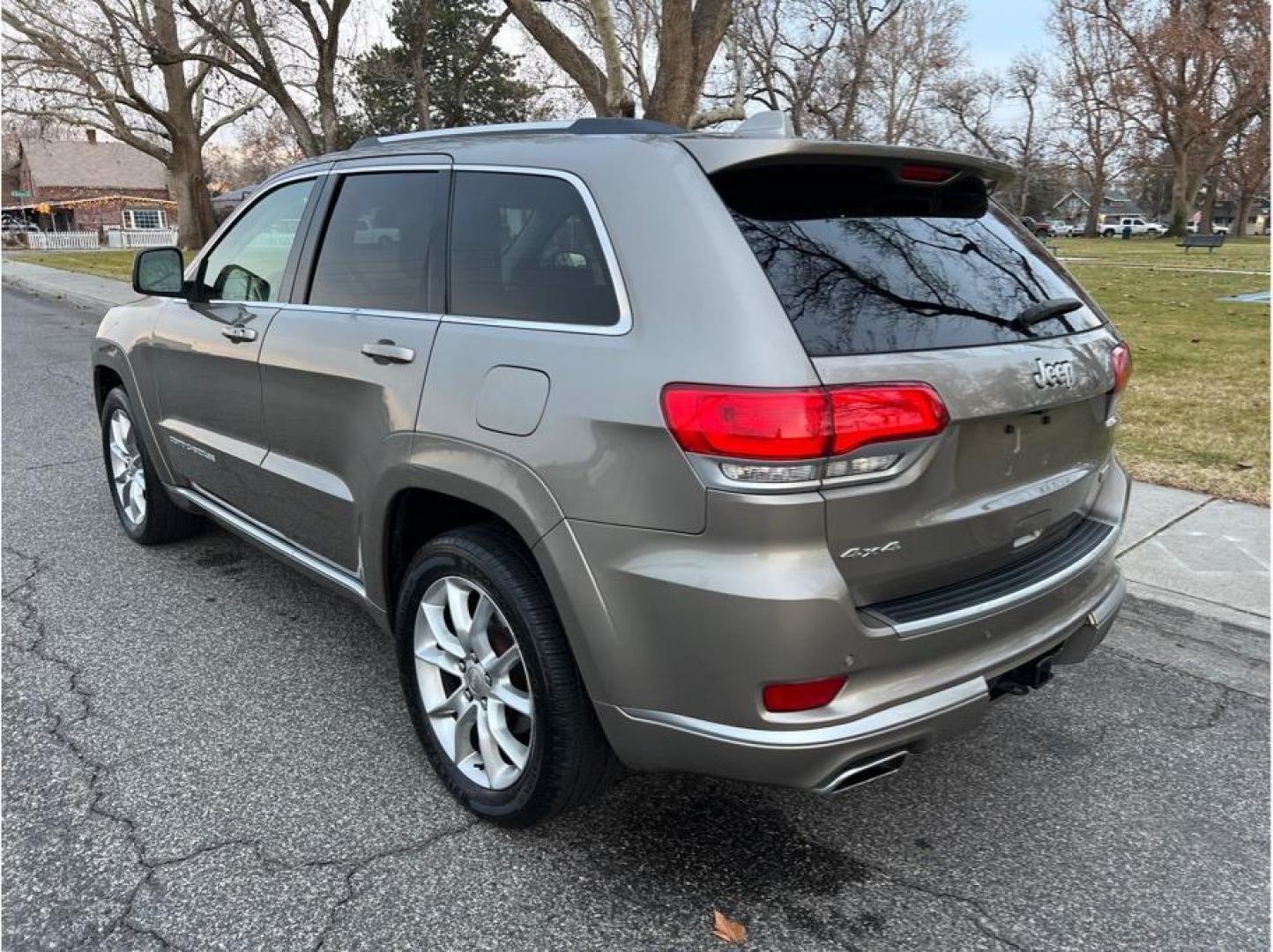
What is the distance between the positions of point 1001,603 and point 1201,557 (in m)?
2.68

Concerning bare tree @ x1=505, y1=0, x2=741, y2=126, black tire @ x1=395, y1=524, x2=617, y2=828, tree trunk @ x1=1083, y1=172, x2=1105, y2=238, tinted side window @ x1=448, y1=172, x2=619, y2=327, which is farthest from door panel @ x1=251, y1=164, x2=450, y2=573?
tree trunk @ x1=1083, y1=172, x2=1105, y2=238

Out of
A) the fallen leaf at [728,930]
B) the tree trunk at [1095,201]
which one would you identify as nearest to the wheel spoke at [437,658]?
the fallen leaf at [728,930]

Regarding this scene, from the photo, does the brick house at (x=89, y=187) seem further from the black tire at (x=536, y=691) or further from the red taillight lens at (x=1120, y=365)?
the red taillight lens at (x=1120, y=365)

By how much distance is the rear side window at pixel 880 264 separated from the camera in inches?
84.7

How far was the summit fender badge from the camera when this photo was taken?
2055 mm

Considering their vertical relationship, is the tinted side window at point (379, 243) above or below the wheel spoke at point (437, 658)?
above

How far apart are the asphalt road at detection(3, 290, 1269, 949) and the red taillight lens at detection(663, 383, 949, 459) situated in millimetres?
1172

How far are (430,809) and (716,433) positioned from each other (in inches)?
58.3

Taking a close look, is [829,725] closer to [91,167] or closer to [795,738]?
[795,738]

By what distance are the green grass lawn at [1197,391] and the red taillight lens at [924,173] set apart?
145 inches

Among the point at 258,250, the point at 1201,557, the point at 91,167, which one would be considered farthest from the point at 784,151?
the point at 91,167

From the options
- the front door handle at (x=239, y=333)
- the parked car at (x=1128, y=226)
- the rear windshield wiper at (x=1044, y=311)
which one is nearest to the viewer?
the rear windshield wiper at (x=1044, y=311)

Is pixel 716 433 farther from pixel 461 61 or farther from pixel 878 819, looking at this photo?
pixel 461 61

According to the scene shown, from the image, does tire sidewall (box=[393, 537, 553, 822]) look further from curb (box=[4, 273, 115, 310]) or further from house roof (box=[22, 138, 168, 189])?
house roof (box=[22, 138, 168, 189])
